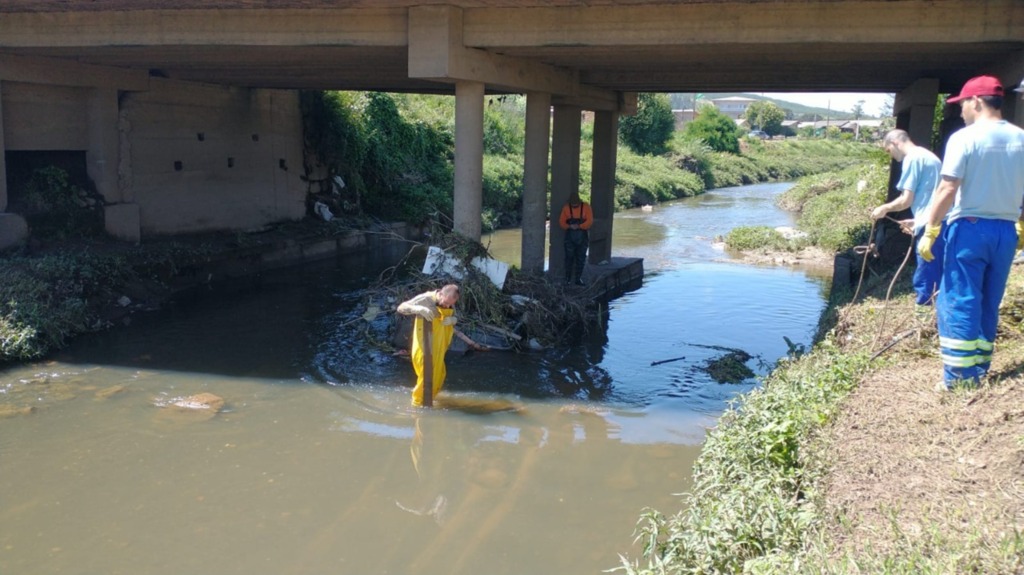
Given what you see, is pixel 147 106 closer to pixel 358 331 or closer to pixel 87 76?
pixel 87 76

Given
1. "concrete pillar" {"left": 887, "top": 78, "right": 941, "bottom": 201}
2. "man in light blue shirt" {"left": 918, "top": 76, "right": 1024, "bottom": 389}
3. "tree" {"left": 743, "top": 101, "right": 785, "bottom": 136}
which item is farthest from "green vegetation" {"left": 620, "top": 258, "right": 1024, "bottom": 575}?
"tree" {"left": 743, "top": 101, "right": 785, "bottom": 136}

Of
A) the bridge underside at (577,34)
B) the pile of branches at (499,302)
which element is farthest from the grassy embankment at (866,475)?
the pile of branches at (499,302)

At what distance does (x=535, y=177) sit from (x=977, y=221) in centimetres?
870

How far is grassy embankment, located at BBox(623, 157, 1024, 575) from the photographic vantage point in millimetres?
4086

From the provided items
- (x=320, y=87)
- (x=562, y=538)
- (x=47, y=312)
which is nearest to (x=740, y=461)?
(x=562, y=538)

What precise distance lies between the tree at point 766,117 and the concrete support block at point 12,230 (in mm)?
99527

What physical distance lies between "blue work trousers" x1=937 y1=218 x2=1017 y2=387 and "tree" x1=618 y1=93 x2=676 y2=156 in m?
43.7

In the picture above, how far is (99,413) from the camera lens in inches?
346

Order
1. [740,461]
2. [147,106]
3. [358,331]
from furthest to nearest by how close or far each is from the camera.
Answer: [147,106], [358,331], [740,461]

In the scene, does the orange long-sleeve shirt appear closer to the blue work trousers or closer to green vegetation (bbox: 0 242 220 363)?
green vegetation (bbox: 0 242 220 363)

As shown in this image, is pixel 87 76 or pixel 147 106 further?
pixel 147 106

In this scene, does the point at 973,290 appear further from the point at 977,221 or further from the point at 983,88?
the point at 983,88

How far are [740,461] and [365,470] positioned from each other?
3324 millimetres

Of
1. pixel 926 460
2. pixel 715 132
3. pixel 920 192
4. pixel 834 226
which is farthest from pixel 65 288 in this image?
pixel 715 132
